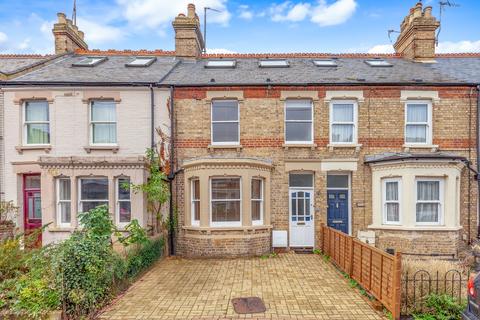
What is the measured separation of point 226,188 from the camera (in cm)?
1158

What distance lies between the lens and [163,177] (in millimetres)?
11367

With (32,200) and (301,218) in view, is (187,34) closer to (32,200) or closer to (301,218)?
(32,200)

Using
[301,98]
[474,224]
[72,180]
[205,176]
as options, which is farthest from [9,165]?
[474,224]

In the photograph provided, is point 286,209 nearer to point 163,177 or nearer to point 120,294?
point 163,177

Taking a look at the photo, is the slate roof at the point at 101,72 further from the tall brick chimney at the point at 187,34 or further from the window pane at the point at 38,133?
the window pane at the point at 38,133

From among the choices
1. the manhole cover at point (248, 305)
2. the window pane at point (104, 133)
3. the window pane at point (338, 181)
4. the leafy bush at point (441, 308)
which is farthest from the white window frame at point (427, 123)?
the window pane at point (104, 133)

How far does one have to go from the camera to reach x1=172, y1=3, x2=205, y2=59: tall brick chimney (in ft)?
49.3

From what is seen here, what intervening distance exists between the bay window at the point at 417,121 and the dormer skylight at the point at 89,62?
44.3 ft

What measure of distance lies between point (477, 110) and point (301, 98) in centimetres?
680

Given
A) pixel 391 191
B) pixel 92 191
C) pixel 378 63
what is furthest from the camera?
pixel 378 63

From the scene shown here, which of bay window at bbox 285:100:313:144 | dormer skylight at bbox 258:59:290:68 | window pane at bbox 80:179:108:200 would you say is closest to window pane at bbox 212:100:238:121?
bay window at bbox 285:100:313:144

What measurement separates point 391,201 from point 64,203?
12137 mm

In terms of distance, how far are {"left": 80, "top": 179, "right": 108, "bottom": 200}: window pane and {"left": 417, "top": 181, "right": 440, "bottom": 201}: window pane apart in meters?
11.5

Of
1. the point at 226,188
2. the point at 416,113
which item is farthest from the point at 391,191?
the point at 226,188
